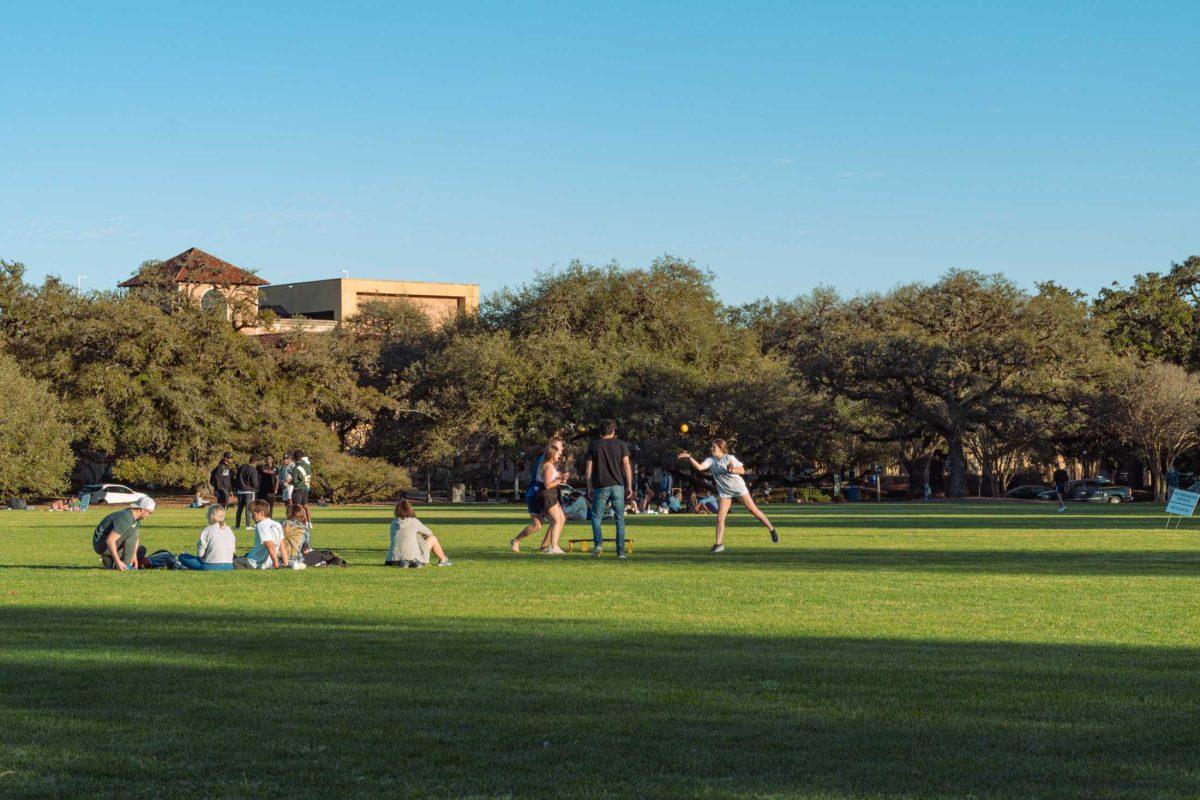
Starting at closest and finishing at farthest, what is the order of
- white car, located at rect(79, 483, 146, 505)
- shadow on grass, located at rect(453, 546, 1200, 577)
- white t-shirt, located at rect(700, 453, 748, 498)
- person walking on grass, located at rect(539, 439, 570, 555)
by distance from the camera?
shadow on grass, located at rect(453, 546, 1200, 577), person walking on grass, located at rect(539, 439, 570, 555), white t-shirt, located at rect(700, 453, 748, 498), white car, located at rect(79, 483, 146, 505)

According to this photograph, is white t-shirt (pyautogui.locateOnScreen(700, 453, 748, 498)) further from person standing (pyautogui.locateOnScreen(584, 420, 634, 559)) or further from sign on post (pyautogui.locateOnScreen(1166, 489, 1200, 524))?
sign on post (pyautogui.locateOnScreen(1166, 489, 1200, 524))

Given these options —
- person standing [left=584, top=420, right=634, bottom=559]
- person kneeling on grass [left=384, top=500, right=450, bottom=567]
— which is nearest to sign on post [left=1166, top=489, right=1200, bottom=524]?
person standing [left=584, top=420, right=634, bottom=559]

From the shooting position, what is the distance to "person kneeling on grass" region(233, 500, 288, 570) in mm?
20812

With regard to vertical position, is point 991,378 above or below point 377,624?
above

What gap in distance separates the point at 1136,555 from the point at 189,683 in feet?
59.7

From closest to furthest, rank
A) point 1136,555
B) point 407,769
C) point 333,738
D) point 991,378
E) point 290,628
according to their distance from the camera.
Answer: point 407,769, point 333,738, point 290,628, point 1136,555, point 991,378

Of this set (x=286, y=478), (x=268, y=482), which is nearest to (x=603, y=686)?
(x=286, y=478)

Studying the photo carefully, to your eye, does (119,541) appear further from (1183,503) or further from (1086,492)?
(1086,492)

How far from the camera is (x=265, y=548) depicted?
20938 millimetres

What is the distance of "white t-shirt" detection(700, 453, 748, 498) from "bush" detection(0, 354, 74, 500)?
46.5 m

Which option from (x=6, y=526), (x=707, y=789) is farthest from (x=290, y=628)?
(x=6, y=526)

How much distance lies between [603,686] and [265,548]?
12.4 metres

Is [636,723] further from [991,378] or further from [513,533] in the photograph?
[991,378]

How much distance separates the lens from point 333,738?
25.6ft
